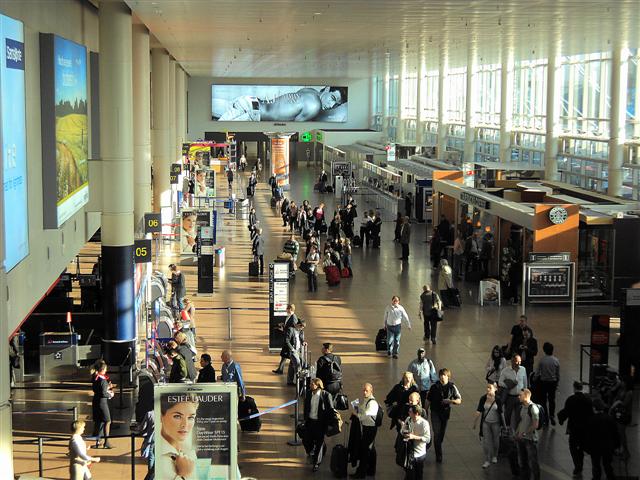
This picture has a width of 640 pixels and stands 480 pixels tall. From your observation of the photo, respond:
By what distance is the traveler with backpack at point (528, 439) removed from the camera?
38.9 ft

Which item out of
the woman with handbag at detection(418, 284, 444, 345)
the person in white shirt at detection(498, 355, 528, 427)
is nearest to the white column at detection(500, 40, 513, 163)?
the woman with handbag at detection(418, 284, 444, 345)

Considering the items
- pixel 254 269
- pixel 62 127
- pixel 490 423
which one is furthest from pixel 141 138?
pixel 490 423

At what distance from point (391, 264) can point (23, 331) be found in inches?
551

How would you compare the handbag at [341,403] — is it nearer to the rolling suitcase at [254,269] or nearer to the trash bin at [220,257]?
the rolling suitcase at [254,269]

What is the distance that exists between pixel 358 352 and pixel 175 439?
9202 mm

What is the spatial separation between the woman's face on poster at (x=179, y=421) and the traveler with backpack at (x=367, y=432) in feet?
9.59

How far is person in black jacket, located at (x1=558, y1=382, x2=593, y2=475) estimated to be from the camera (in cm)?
1218

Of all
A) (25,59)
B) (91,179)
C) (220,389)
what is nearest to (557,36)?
(91,179)

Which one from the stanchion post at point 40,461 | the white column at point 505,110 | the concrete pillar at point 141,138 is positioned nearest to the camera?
the stanchion post at point 40,461

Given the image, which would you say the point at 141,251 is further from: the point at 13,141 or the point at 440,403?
the point at 440,403

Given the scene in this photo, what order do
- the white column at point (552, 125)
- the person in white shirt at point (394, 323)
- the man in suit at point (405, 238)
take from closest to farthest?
the person in white shirt at point (394, 323), the man in suit at point (405, 238), the white column at point (552, 125)

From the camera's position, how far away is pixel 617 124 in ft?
107

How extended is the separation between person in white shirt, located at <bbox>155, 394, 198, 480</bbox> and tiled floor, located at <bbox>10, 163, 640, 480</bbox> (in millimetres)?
2638

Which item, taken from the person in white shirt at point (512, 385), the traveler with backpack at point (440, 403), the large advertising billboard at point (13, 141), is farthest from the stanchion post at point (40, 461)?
the person in white shirt at point (512, 385)
